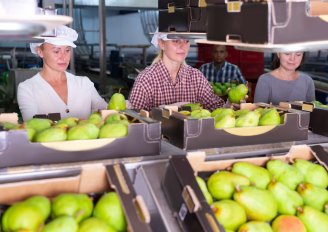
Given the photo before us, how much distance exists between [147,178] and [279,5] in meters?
0.79

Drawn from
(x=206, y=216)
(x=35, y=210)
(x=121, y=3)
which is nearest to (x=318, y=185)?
(x=206, y=216)

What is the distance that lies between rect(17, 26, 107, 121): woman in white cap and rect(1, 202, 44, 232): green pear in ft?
5.88

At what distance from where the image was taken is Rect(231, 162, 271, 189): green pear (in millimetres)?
1705

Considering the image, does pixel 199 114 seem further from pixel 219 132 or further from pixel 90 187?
pixel 90 187

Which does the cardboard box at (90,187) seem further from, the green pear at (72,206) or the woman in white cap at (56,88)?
the woman in white cap at (56,88)

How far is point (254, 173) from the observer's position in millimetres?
1729

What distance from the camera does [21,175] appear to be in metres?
1.62

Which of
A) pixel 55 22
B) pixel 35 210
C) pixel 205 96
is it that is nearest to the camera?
pixel 55 22

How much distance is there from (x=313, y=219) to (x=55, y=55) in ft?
7.53

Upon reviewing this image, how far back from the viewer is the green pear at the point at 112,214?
4.63 ft

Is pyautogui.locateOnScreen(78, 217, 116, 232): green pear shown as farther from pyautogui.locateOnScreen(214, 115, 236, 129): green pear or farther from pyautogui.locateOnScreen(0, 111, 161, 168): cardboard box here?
pyautogui.locateOnScreen(214, 115, 236, 129): green pear

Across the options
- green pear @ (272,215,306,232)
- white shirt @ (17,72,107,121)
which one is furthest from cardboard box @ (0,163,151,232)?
white shirt @ (17,72,107,121)

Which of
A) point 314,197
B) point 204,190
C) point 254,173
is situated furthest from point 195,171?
point 314,197

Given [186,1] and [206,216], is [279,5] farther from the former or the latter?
[186,1]
